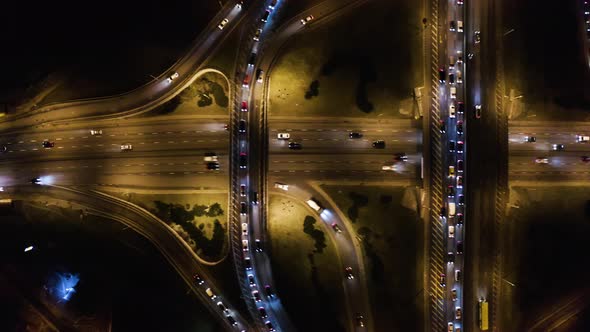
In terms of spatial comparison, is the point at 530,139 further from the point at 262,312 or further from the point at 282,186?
the point at 262,312

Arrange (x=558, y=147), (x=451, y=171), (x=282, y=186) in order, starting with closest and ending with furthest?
(x=451, y=171) < (x=282, y=186) < (x=558, y=147)

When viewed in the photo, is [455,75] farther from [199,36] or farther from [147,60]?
[147,60]

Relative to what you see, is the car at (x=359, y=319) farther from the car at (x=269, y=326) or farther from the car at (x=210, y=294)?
the car at (x=210, y=294)

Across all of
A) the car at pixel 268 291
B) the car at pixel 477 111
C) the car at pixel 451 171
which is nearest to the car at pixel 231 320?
the car at pixel 268 291

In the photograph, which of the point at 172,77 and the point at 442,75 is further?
the point at 172,77

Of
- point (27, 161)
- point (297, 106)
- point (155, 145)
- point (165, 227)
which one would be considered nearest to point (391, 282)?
point (297, 106)

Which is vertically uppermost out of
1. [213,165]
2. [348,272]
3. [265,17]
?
[265,17]

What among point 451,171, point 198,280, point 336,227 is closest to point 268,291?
point 198,280

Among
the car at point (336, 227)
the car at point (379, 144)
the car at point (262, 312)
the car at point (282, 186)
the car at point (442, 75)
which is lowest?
the car at point (262, 312)
